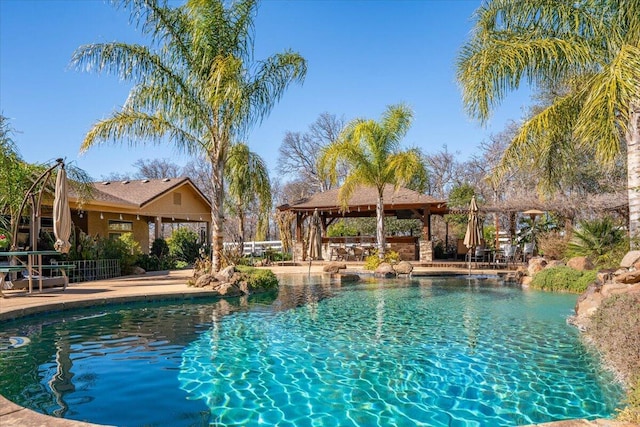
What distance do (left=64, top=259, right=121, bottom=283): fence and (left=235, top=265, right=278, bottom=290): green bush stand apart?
537 centimetres

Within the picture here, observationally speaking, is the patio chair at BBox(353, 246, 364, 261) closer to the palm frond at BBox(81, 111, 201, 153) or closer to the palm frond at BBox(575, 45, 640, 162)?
the palm frond at BBox(81, 111, 201, 153)

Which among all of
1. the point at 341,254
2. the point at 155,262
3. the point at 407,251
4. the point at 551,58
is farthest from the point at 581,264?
the point at 155,262

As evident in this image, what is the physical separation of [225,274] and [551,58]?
31.0 feet

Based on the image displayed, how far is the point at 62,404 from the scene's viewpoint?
4.36 meters

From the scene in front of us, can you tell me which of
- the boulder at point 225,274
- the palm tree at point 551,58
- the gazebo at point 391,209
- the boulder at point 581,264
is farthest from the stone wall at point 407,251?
the boulder at point 225,274

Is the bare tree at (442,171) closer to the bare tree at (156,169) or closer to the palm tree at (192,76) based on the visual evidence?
the bare tree at (156,169)

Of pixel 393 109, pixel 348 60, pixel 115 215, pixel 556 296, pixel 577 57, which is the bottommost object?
pixel 556 296

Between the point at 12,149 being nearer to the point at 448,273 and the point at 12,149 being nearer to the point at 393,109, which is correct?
the point at 393,109

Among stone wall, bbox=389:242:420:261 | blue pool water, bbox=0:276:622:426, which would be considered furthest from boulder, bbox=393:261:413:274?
blue pool water, bbox=0:276:622:426

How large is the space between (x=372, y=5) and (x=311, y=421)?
14.9 metres

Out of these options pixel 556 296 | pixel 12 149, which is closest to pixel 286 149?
pixel 12 149

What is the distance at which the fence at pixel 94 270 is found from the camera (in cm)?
1463

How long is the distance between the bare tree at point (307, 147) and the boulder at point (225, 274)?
30.5 metres

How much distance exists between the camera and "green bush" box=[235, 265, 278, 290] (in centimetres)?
1252
